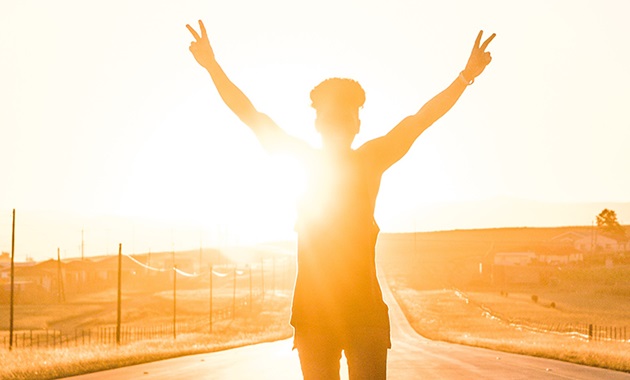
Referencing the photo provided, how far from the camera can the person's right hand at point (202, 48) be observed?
16.3ft

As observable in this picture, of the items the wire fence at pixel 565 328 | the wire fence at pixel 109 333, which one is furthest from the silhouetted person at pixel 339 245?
the wire fence at pixel 109 333

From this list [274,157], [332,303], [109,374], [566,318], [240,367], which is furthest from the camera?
[566,318]

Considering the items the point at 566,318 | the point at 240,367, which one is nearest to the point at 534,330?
the point at 566,318

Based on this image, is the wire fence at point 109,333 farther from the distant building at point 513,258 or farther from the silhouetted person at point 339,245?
the silhouetted person at point 339,245

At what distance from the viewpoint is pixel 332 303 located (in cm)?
438

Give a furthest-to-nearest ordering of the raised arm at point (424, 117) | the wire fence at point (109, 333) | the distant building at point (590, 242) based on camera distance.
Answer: the distant building at point (590, 242) → the wire fence at point (109, 333) → the raised arm at point (424, 117)

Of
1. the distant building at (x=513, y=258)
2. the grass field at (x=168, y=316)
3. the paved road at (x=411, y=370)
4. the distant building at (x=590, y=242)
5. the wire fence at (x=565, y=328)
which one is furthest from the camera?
the distant building at (x=590, y=242)

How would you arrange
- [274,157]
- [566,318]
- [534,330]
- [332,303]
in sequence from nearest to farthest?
[332,303] → [274,157] → [534,330] → [566,318]

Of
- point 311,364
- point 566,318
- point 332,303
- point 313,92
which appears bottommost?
point 566,318

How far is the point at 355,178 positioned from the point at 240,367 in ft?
70.9

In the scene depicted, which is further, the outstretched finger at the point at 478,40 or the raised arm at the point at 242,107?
the outstretched finger at the point at 478,40

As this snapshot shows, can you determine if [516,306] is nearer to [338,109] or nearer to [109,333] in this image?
[109,333]

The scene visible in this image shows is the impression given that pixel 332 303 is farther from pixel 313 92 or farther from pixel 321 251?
pixel 313 92

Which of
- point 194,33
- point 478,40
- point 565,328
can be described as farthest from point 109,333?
point 478,40
